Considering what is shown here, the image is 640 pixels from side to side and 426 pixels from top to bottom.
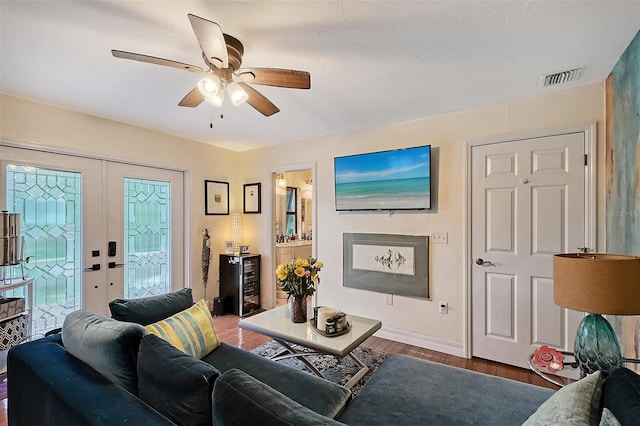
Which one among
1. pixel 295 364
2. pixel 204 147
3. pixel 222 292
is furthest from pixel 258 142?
pixel 295 364

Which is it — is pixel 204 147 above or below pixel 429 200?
above

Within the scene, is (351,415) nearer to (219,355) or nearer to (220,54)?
(219,355)

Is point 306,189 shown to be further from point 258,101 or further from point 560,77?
point 560,77

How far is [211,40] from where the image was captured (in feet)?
4.62

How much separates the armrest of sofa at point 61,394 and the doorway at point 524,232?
2755mm

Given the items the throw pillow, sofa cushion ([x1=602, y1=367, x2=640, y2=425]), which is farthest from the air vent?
the throw pillow

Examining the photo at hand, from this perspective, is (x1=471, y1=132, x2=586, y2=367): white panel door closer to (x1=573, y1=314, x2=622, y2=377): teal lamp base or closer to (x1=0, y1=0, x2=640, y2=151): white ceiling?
(x1=0, y1=0, x2=640, y2=151): white ceiling

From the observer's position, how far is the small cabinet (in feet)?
13.2

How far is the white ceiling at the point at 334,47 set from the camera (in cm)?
151

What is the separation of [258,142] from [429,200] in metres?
2.42

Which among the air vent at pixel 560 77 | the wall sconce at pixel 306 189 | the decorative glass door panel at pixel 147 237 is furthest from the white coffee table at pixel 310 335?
the wall sconce at pixel 306 189

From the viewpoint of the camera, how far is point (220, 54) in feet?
5.02

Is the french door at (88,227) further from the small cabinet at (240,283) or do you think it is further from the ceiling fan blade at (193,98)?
the ceiling fan blade at (193,98)

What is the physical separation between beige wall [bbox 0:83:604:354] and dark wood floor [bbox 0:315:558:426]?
115 mm
